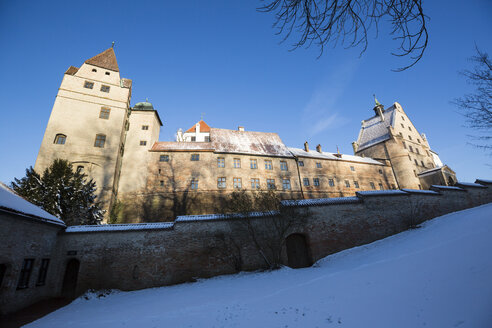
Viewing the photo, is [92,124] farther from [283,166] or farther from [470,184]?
[470,184]

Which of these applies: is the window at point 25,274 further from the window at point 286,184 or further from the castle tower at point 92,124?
the window at point 286,184

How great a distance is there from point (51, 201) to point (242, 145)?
65.2 ft

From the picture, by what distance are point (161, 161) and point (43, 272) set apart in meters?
14.8

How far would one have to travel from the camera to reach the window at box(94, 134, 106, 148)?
72.5 feet

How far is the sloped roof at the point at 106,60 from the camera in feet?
84.6

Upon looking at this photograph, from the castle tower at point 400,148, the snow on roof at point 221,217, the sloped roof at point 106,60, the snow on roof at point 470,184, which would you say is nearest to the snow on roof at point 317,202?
the snow on roof at point 221,217

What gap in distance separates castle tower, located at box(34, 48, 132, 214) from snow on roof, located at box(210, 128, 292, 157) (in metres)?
11.4

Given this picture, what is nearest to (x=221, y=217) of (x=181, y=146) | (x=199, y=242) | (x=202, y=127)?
(x=199, y=242)

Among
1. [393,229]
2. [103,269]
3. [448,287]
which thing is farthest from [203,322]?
[393,229]

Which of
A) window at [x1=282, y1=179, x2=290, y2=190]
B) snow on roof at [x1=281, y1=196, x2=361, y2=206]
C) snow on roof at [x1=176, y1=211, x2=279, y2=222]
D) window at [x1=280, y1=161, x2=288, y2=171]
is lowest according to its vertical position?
snow on roof at [x1=176, y1=211, x2=279, y2=222]

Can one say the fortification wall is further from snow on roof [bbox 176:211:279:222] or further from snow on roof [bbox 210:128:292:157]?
snow on roof [bbox 210:128:292:157]

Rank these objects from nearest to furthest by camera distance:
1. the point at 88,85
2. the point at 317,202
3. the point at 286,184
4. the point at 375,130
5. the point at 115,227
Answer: the point at 115,227 → the point at 317,202 → the point at 88,85 → the point at 286,184 → the point at 375,130

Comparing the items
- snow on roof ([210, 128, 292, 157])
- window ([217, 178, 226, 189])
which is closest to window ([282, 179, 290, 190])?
snow on roof ([210, 128, 292, 157])

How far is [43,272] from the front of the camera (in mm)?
10781
